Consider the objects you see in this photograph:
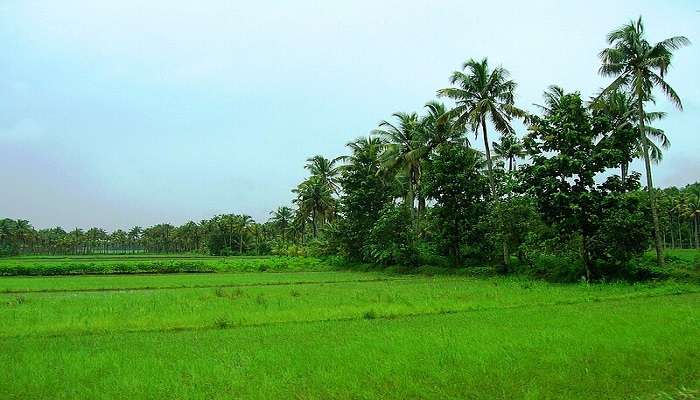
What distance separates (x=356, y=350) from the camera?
920 cm

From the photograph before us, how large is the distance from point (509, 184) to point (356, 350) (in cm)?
2322

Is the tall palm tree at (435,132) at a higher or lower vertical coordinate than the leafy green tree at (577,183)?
higher

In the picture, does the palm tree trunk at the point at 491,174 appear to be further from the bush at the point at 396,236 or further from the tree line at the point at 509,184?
the bush at the point at 396,236

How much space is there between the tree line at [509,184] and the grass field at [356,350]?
25.3 ft

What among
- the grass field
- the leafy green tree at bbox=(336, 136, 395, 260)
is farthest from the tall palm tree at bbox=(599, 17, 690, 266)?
the leafy green tree at bbox=(336, 136, 395, 260)

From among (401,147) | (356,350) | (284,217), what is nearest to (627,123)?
(401,147)

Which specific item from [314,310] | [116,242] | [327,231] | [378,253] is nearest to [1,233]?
[116,242]

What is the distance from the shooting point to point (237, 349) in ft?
31.9

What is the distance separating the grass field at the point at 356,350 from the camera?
7.12 m

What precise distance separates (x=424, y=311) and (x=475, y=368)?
7428 mm

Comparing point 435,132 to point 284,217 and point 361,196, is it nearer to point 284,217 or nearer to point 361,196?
point 361,196

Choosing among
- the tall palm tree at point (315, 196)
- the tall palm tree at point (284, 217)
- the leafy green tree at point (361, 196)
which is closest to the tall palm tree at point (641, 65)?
the leafy green tree at point (361, 196)

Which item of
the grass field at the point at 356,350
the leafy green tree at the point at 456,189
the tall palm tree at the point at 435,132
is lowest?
the grass field at the point at 356,350

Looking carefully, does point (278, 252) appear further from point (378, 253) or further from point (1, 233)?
point (1, 233)
